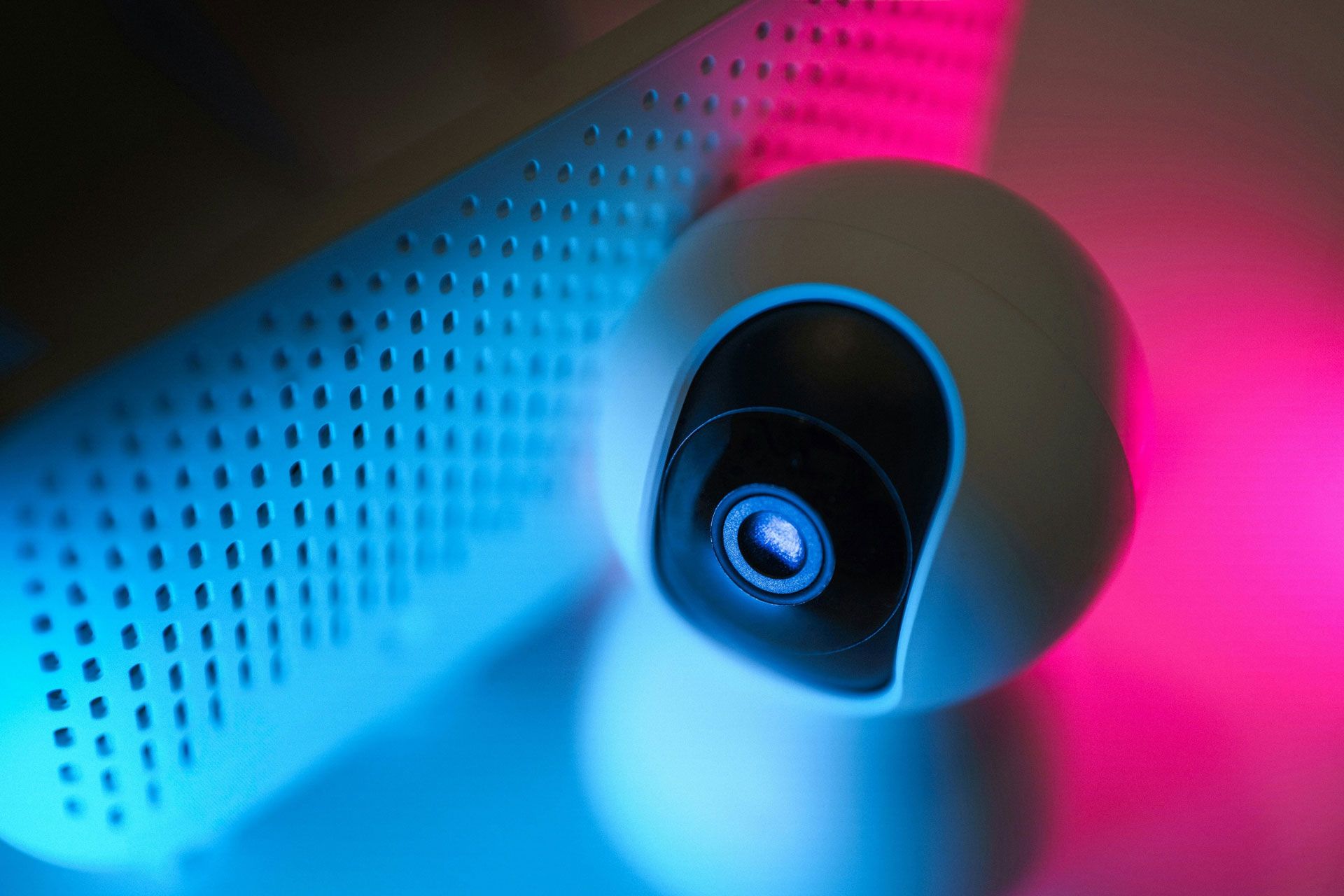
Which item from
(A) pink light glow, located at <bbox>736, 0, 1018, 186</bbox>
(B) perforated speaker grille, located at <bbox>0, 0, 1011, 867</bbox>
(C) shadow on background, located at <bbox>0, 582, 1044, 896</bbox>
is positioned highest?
(A) pink light glow, located at <bbox>736, 0, 1018, 186</bbox>

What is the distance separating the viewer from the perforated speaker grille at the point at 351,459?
0.55 m

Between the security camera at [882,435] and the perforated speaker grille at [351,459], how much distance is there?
9 centimetres

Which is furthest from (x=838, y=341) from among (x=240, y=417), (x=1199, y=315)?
(x=1199, y=315)

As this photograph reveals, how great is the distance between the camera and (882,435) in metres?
0.59

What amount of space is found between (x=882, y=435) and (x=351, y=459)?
1.17ft

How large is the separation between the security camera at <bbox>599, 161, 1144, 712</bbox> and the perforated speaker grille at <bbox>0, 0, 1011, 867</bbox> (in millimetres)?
91

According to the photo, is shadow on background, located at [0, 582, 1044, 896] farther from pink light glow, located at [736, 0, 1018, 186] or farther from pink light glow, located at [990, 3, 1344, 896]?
pink light glow, located at [736, 0, 1018, 186]

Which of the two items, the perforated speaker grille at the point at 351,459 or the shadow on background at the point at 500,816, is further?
the shadow on background at the point at 500,816

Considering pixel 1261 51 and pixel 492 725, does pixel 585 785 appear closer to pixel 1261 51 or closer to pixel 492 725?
pixel 492 725

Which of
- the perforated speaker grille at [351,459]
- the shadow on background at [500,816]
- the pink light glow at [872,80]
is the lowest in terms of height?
the shadow on background at [500,816]

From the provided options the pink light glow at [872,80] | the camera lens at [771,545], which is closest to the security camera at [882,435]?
the camera lens at [771,545]

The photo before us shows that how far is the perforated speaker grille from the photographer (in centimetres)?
55

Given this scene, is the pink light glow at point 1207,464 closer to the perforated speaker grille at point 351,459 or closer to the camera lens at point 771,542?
the camera lens at point 771,542

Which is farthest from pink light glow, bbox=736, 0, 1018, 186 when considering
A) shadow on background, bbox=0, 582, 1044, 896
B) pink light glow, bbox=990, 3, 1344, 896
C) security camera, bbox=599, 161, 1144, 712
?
shadow on background, bbox=0, 582, 1044, 896
